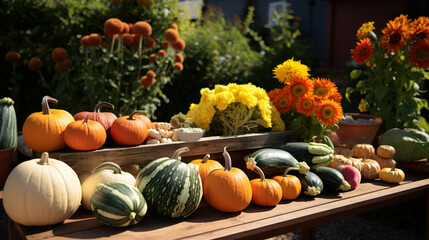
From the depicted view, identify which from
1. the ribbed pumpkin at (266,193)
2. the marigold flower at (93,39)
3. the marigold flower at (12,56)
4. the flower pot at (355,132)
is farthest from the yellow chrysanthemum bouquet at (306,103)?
the marigold flower at (12,56)

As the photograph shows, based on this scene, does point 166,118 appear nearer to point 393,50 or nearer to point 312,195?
point 393,50

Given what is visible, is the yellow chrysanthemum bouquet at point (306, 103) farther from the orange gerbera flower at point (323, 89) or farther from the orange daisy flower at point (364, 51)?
the orange daisy flower at point (364, 51)

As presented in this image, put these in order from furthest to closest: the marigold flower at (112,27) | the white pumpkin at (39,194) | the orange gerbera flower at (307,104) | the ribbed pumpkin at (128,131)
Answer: the marigold flower at (112,27)
the orange gerbera flower at (307,104)
the ribbed pumpkin at (128,131)
the white pumpkin at (39,194)

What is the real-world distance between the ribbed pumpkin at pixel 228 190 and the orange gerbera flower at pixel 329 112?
29.3 inches

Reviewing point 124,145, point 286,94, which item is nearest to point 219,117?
point 286,94

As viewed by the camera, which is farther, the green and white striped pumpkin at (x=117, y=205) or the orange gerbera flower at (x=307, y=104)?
the orange gerbera flower at (x=307, y=104)

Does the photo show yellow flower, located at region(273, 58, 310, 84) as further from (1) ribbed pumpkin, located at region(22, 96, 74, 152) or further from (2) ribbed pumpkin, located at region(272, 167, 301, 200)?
(1) ribbed pumpkin, located at region(22, 96, 74, 152)

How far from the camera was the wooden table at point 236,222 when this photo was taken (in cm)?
142

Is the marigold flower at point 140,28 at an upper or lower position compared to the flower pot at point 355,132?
upper

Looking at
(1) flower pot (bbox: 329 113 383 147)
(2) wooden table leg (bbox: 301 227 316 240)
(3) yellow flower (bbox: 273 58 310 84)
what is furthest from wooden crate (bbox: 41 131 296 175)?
→ (2) wooden table leg (bbox: 301 227 316 240)

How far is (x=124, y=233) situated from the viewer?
4.64 feet

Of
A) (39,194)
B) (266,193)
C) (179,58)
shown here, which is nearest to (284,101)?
(266,193)

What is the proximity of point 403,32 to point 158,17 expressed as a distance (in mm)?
2903

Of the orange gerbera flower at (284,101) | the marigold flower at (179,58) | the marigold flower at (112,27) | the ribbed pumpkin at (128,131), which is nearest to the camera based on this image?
the ribbed pumpkin at (128,131)
